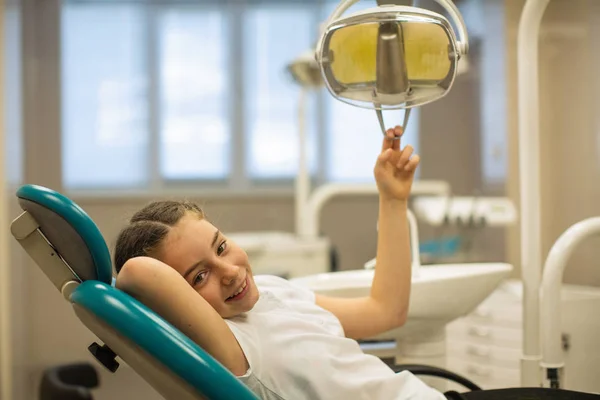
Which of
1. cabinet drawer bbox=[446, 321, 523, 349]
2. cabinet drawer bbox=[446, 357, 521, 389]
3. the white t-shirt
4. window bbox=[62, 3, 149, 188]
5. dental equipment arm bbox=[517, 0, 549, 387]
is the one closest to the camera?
the white t-shirt

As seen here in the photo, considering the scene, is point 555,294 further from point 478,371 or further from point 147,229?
point 478,371

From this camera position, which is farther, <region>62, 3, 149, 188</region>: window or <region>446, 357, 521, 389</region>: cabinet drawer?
<region>62, 3, 149, 188</region>: window

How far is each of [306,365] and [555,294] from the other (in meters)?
0.66

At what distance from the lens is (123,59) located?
4629 millimetres

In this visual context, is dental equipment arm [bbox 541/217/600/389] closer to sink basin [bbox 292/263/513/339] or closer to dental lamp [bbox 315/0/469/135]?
sink basin [bbox 292/263/513/339]

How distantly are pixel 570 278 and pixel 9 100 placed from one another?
9.12 ft

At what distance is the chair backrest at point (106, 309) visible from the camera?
2.32 ft

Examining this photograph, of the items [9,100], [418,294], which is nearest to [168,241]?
[418,294]

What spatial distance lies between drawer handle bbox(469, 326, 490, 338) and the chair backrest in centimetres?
160

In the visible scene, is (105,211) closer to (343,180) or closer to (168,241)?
(343,180)

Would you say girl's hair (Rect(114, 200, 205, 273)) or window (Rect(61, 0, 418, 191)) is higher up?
window (Rect(61, 0, 418, 191))

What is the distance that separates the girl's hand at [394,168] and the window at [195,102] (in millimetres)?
3495

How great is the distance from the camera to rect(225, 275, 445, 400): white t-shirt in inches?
34.4

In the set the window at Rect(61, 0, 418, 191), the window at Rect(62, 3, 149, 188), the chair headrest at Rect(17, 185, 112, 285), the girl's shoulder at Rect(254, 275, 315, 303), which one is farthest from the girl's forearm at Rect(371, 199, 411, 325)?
the window at Rect(62, 3, 149, 188)
